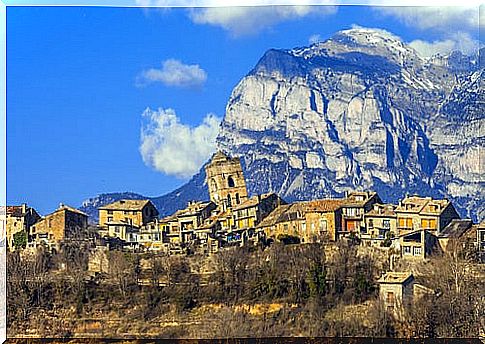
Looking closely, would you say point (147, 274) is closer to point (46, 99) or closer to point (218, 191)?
point (218, 191)

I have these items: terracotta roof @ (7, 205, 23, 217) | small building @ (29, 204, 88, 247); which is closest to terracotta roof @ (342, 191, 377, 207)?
small building @ (29, 204, 88, 247)

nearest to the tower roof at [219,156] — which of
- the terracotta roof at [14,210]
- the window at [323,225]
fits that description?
the window at [323,225]

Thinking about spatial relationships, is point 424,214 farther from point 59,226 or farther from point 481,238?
point 59,226

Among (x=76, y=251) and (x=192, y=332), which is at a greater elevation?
(x=76, y=251)

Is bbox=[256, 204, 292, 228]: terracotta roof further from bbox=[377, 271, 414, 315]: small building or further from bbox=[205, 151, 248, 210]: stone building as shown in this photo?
bbox=[377, 271, 414, 315]: small building

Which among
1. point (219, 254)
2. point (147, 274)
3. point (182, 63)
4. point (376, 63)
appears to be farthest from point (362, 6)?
point (147, 274)

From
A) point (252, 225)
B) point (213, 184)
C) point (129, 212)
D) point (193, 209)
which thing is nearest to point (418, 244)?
point (252, 225)

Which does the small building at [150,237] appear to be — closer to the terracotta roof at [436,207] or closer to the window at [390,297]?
the window at [390,297]
